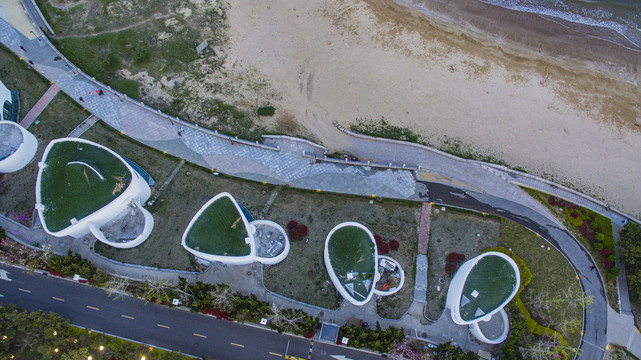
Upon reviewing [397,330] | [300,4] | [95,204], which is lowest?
[397,330]

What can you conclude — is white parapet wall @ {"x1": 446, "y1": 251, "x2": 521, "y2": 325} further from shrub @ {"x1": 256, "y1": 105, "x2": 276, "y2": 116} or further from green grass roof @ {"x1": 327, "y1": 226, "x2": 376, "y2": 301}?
shrub @ {"x1": 256, "y1": 105, "x2": 276, "y2": 116}

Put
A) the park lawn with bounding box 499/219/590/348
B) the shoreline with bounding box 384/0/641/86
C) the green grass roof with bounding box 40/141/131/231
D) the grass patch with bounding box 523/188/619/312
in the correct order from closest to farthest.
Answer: the green grass roof with bounding box 40/141/131/231 → the park lawn with bounding box 499/219/590/348 → the grass patch with bounding box 523/188/619/312 → the shoreline with bounding box 384/0/641/86

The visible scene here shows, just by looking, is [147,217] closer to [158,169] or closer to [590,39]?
[158,169]

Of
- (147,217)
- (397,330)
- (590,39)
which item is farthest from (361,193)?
(590,39)

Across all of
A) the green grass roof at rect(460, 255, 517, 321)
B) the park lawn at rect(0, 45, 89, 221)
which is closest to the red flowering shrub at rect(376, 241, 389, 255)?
the green grass roof at rect(460, 255, 517, 321)

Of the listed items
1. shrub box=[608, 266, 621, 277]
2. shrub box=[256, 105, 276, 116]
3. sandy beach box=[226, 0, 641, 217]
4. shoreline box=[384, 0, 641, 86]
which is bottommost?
shrub box=[608, 266, 621, 277]

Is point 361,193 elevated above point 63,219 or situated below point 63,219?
above

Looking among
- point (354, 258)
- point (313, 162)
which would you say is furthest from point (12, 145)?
point (354, 258)
